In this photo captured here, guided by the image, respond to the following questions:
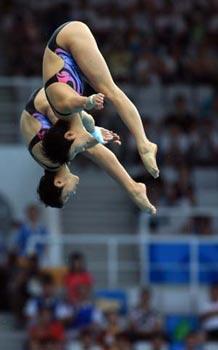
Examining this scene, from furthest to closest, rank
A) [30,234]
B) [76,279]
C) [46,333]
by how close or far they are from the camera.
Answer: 1. [30,234]
2. [76,279]
3. [46,333]

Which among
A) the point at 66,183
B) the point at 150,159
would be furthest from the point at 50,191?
the point at 150,159

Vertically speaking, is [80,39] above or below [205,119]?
above

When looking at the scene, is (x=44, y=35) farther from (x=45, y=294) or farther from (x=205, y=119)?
(x=45, y=294)

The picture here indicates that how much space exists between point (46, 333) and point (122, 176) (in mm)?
6046

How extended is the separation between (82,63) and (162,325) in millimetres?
7124

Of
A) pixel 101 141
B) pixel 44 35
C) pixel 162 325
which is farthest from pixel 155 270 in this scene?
pixel 101 141

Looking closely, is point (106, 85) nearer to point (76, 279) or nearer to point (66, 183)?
point (66, 183)

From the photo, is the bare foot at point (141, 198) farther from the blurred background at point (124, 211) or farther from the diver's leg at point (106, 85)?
the blurred background at point (124, 211)

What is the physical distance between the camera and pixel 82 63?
12.8 meters

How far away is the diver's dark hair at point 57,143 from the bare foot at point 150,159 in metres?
0.58

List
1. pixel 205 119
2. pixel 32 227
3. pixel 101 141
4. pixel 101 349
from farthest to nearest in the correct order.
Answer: pixel 205 119, pixel 32 227, pixel 101 349, pixel 101 141

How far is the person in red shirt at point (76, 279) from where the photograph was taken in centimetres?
1923

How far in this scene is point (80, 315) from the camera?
62.6 feet

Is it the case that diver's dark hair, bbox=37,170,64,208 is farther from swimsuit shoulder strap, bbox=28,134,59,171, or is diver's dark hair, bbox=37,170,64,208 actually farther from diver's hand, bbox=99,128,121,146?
diver's hand, bbox=99,128,121,146
